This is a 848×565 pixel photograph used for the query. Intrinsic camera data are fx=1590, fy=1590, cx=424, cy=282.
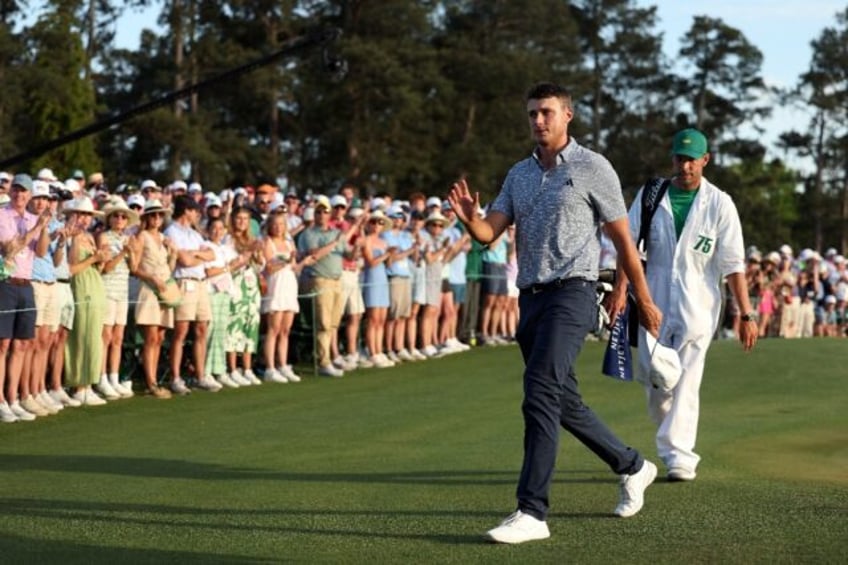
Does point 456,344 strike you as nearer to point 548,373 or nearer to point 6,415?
point 6,415

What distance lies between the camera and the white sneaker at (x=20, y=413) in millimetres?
15594

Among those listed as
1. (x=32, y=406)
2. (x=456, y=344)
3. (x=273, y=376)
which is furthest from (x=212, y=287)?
(x=456, y=344)

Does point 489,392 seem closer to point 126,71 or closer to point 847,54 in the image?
point 126,71

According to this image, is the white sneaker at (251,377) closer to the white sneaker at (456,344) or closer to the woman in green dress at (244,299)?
the woman in green dress at (244,299)

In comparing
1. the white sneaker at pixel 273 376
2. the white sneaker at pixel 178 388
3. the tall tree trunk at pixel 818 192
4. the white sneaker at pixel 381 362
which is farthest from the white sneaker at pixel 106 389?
the tall tree trunk at pixel 818 192

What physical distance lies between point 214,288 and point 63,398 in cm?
317

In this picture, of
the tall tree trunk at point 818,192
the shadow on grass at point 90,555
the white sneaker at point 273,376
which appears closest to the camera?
the shadow on grass at point 90,555

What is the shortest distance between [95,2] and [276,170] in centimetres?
1126

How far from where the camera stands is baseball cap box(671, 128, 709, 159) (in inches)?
436

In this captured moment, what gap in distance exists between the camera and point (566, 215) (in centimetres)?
899

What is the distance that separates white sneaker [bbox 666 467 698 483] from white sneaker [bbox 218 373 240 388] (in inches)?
376

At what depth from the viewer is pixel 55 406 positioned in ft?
53.8

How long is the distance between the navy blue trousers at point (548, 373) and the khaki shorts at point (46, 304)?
8.13 meters

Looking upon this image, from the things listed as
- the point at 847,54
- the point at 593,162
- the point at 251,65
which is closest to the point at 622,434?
the point at 251,65
